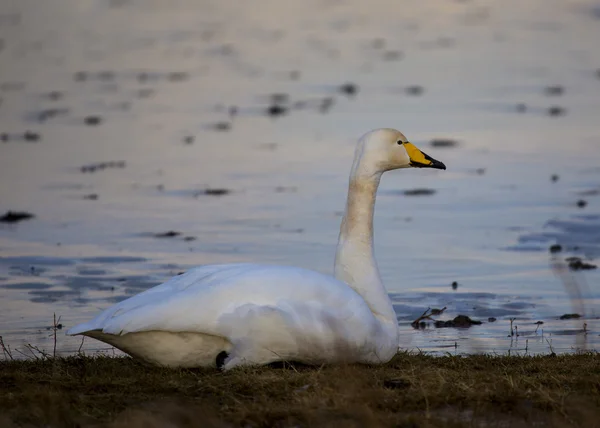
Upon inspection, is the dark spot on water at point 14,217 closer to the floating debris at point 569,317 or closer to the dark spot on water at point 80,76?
the floating debris at point 569,317

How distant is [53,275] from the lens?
12.8 meters

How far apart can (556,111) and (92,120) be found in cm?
844

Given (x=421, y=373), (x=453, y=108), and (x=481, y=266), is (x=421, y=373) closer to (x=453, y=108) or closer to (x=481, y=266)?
(x=481, y=266)

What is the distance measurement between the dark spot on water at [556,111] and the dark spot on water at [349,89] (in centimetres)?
Answer: 374

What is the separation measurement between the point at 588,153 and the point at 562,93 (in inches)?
183

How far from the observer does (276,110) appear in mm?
22484

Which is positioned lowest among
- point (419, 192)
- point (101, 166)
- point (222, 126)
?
point (419, 192)

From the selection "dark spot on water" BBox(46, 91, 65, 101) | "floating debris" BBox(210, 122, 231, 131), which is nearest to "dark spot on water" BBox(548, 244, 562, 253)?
"floating debris" BBox(210, 122, 231, 131)

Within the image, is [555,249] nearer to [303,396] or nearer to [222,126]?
[303,396]

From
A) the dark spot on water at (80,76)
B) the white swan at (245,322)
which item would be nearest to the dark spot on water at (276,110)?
the dark spot on water at (80,76)

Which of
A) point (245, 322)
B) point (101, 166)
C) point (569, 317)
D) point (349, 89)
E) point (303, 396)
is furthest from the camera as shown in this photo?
point (349, 89)

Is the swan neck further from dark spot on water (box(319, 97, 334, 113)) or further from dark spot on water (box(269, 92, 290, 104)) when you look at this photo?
dark spot on water (box(269, 92, 290, 104))

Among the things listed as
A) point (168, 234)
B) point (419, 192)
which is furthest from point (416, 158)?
point (419, 192)

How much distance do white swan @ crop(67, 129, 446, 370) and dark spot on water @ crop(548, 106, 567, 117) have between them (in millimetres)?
14314
